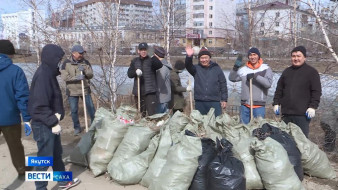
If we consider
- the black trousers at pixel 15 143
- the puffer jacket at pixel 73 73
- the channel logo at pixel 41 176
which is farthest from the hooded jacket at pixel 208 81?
the black trousers at pixel 15 143

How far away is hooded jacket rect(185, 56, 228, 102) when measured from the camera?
4.20 m

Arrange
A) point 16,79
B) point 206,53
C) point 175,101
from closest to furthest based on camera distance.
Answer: point 16,79 → point 206,53 → point 175,101

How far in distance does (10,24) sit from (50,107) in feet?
20.1

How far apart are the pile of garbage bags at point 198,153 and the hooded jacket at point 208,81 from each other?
49 centimetres

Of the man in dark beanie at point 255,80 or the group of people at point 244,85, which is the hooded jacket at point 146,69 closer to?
the group of people at point 244,85

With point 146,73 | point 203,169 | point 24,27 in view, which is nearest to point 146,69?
point 146,73

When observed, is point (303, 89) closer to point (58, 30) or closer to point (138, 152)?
point (138, 152)

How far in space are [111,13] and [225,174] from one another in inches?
167

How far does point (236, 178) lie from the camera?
2.66 meters

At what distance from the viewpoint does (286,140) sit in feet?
10.5

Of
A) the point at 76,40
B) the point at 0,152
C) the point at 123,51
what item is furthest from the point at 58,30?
the point at 0,152

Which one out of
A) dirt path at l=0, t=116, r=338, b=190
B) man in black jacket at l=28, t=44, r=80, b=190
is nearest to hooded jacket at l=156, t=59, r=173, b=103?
dirt path at l=0, t=116, r=338, b=190

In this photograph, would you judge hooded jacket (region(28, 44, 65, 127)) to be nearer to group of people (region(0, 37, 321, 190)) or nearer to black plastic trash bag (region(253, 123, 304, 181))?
group of people (region(0, 37, 321, 190))

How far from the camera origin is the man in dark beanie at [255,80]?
3945 millimetres
